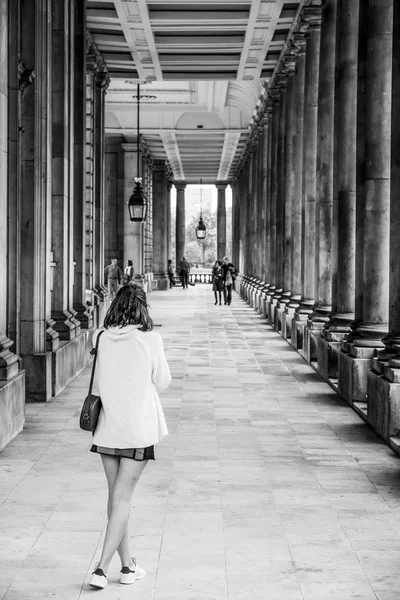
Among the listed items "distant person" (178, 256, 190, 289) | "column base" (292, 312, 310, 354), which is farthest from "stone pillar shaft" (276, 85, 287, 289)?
"distant person" (178, 256, 190, 289)

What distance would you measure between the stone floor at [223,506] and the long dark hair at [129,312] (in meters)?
1.49

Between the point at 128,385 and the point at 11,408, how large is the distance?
16.2ft

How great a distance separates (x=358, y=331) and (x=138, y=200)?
1637 cm

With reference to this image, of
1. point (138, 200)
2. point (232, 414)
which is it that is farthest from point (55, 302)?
point (138, 200)

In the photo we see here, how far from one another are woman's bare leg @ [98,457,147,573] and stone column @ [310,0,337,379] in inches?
485

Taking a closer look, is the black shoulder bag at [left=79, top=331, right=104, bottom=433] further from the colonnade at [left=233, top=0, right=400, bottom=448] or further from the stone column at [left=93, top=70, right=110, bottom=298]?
the stone column at [left=93, top=70, right=110, bottom=298]

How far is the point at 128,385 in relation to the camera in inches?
216

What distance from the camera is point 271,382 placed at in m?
15.0

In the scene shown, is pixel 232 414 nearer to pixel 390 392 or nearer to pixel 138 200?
pixel 390 392

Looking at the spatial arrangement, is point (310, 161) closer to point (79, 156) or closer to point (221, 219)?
point (79, 156)

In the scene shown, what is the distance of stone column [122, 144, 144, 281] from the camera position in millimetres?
39844

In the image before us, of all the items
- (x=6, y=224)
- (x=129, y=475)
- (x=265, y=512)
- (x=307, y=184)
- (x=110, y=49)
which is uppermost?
(x=110, y=49)

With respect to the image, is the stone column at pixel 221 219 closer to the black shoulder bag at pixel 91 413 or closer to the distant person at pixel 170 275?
the distant person at pixel 170 275

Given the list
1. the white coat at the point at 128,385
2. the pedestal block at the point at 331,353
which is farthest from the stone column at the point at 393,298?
the white coat at the point at 128,385
